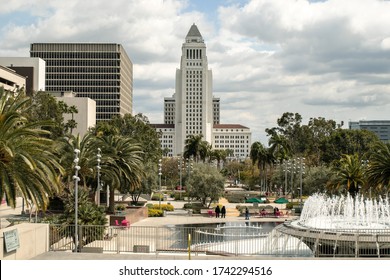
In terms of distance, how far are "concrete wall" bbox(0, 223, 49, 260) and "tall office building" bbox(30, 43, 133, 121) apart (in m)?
156

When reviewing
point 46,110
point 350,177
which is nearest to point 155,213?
point 350,177

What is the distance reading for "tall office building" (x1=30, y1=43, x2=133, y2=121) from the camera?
585 ft

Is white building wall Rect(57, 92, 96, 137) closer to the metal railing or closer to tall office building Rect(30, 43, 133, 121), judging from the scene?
tall office building Rect(30, 43, 133, 121)

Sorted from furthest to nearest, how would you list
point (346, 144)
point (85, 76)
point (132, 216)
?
point (85, 76)
point (346, 144)
point (132, 216)

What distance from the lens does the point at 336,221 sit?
1277 inches

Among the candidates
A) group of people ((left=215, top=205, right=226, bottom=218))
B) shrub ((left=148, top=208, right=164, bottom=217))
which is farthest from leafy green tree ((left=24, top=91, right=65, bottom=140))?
group of people ((left=215, top=205, right=226, bottom=218))

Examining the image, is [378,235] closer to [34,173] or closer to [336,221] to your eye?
[336,221]

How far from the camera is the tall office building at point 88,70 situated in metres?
178

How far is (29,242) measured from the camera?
73.7ft

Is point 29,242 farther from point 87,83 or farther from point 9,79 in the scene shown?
point 87,83

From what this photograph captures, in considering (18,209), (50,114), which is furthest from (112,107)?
(18,209)

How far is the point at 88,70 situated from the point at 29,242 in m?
161

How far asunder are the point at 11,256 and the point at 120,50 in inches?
6419

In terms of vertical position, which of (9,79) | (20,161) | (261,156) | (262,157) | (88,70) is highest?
(88,70)
